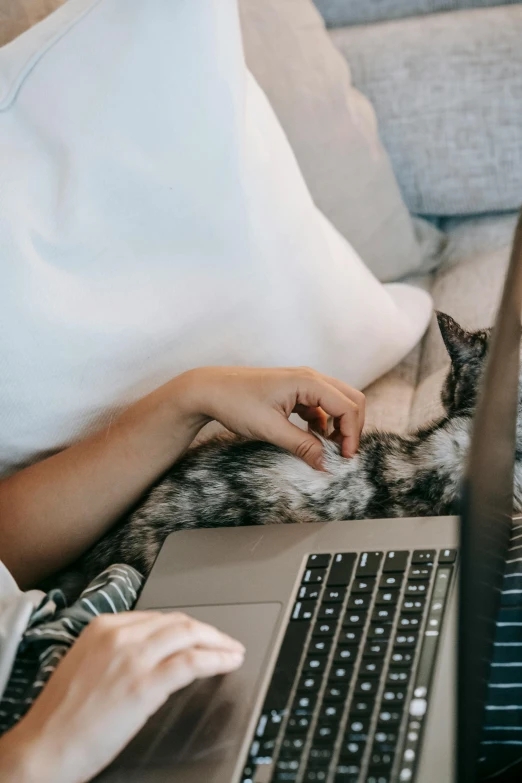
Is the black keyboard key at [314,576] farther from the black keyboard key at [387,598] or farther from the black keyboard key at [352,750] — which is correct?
the black keyboard key at [352,750]

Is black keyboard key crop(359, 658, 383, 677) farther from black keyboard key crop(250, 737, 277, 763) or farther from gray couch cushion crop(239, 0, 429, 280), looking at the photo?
gray couch cushion crop(239, 0, 429, 280)

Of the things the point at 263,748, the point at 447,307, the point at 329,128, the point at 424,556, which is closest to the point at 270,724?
the point at 263,748

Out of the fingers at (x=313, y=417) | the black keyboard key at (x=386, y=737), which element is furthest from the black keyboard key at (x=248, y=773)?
the fingers at (x=313, y=417)

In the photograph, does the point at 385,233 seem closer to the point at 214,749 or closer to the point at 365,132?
the point at 365,132

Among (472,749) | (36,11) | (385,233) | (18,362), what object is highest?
(36,11)

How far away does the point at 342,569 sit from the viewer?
31.9 inches

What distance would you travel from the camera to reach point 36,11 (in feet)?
3.67

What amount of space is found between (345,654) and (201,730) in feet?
0.46

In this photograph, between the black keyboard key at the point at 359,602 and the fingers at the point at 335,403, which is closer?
the black keyboard key at the point at 359,602

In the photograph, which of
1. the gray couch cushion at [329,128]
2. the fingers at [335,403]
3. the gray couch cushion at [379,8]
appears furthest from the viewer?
the gray couch cushion at [379,8]

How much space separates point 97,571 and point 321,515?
299 mm

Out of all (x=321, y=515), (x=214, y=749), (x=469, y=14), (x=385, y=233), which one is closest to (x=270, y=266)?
(x=321, y=515)

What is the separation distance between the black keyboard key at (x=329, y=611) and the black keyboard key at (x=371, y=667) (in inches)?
2.4

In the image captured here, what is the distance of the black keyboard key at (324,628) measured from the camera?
29.2 inches
